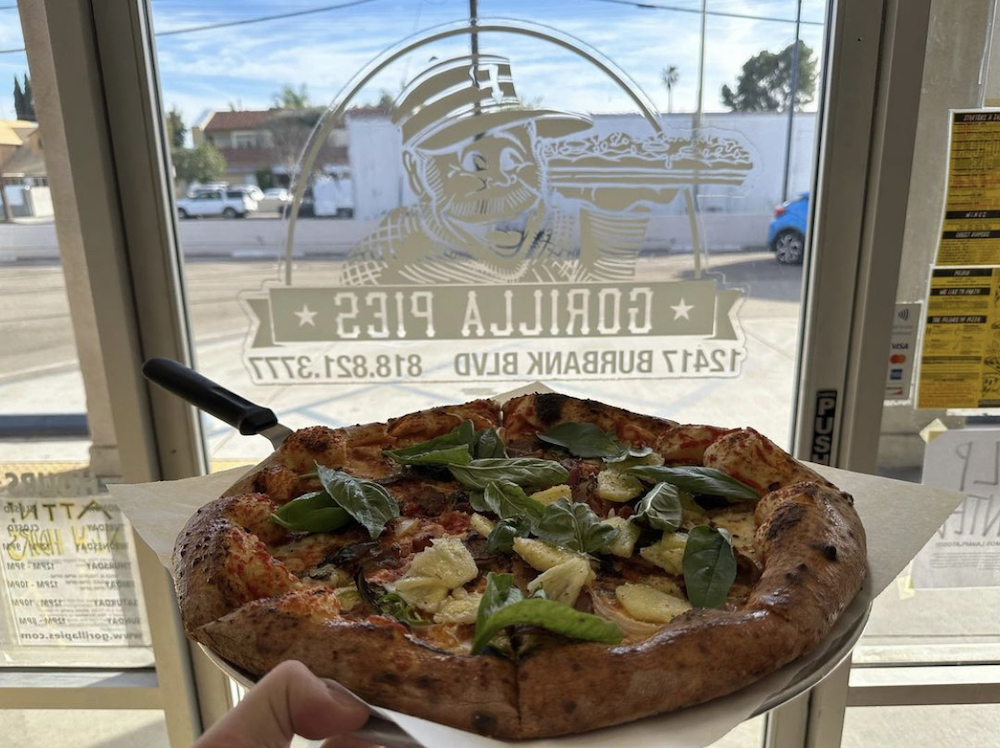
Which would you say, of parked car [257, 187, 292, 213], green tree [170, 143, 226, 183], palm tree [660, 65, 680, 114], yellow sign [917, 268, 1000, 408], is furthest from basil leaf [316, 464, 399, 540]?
yellow sign [917, 268, 1000, 408]

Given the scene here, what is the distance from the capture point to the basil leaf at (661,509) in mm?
1251

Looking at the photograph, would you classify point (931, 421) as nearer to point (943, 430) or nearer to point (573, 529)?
point (943, 430)

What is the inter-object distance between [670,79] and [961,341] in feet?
3.77

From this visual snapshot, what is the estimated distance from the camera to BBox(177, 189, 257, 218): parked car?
2.23 meters

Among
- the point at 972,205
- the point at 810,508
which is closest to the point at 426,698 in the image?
the point at 810,508

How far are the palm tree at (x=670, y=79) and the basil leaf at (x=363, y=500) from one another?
1412 millimetres

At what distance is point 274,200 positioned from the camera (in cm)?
222

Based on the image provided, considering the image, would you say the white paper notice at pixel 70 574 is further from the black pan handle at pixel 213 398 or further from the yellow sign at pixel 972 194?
the yellow sign at pixel 972 194

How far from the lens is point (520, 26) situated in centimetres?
212

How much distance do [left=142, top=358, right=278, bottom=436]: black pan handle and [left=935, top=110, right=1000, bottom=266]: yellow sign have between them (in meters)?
1.90

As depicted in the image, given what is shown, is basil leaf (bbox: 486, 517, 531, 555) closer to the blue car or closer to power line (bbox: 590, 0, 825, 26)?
the blue car

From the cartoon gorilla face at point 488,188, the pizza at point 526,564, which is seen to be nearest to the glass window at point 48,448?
the cartoon gorilla face at point 488,188

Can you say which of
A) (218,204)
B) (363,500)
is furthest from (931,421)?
(218,204)

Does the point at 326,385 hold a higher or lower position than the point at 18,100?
lower
